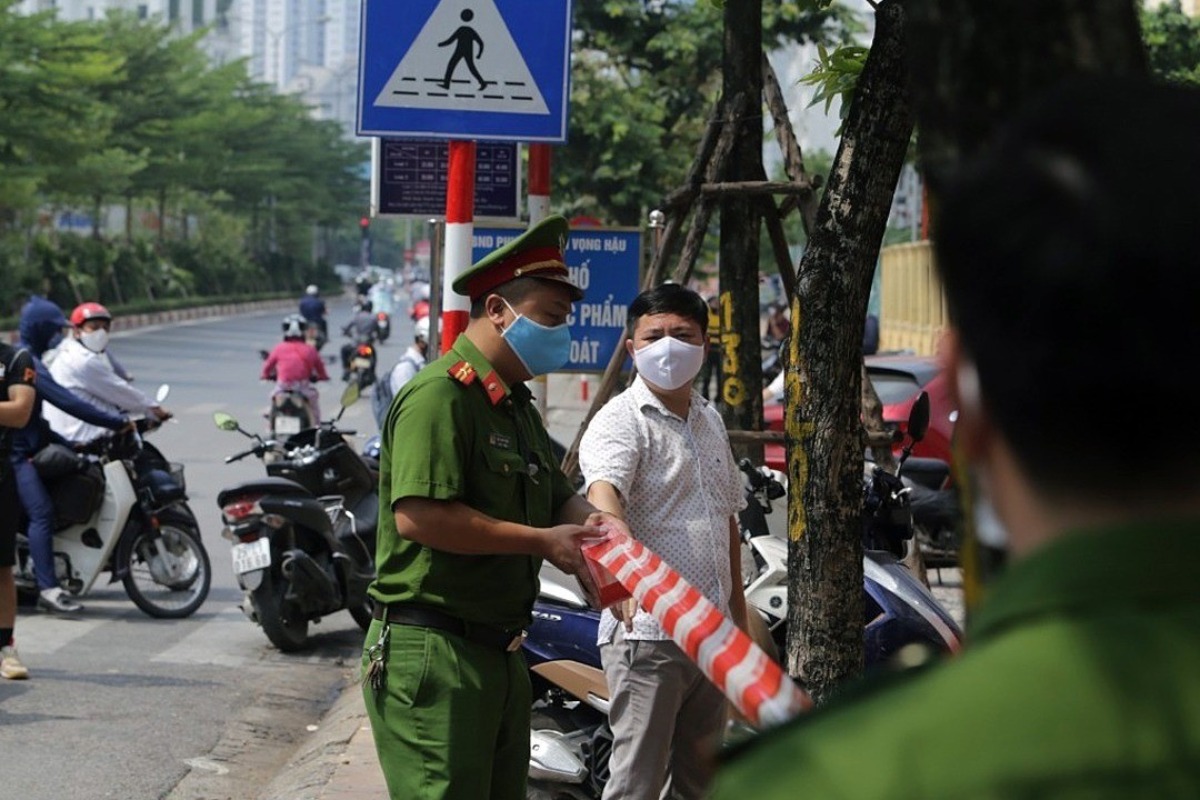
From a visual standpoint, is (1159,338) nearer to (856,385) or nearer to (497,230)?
(856,385)

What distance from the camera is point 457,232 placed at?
21.1ft

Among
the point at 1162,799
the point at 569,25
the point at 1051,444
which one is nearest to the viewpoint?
the point at 1162,799

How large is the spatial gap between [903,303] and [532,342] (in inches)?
1547

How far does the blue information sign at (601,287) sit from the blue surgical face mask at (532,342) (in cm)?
506

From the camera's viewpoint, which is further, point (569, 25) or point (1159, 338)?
point (569, 25)

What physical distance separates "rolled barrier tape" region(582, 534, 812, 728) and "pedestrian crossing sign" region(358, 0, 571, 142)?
3.16 meters

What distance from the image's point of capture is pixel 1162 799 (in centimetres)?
110

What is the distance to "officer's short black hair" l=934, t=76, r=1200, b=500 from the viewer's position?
45.1 inches

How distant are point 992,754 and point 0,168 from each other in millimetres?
38421

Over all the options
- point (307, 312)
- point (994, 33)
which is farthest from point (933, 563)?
point (307, 312)

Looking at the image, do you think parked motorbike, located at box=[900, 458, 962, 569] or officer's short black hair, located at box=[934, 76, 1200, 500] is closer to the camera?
officer's short black hair, located at box=[934, 76, 1200, 500]

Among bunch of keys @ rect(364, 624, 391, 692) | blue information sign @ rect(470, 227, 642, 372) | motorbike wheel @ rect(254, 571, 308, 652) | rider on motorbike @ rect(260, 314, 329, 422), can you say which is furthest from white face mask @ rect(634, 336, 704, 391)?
rider on motorbike @ rect(260, 314, 329, 422)

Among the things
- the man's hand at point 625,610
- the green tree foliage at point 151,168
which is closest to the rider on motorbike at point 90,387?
the man's hand at point 625,610

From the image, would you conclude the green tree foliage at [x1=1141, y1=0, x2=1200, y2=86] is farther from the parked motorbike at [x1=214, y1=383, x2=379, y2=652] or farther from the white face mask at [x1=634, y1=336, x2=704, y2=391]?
the white face mask at [x1=634, y1=336, x2=704, y2=391]
